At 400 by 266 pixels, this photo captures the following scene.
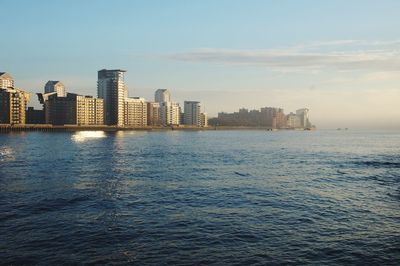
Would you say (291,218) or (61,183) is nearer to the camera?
(291,218)

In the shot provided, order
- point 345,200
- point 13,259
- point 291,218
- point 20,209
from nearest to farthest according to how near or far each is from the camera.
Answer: point 13,259, point 291,218, point 20,209, point 345,200

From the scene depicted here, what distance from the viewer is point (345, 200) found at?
43.9m

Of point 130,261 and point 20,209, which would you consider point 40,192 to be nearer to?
point 20,209

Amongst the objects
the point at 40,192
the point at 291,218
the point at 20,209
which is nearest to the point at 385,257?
the point at 291,218

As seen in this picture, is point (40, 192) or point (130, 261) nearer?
point (130, 261)

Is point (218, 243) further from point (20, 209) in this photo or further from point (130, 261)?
point (20, 209)

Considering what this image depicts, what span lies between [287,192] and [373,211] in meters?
12.1

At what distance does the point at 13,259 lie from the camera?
23.8m

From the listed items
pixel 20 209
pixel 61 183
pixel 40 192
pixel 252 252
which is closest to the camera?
pixel 252 252

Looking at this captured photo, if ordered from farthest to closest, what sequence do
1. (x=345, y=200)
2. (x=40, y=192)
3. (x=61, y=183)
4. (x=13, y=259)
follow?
(x=61, y=183)
(x=40, y=192)
(x=345, y=200)
(x=13, y=259)

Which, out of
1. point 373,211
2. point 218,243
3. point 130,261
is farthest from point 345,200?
point 130,261

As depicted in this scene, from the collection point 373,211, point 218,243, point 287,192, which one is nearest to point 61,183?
point 287,192

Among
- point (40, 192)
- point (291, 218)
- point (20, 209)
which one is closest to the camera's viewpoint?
point (291, 218)

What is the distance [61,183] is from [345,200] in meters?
37.0
